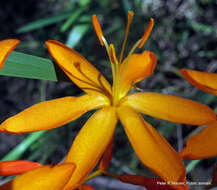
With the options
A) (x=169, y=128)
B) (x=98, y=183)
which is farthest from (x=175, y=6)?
(x=98, y=183)

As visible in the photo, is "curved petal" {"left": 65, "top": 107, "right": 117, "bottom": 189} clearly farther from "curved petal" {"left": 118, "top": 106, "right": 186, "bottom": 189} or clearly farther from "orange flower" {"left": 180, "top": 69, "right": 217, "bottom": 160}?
"orange flower" {"left": 180, "top": 69, "right": 217, "bottom": 160}

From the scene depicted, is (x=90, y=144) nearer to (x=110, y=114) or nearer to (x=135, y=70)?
(x=110, y=114)

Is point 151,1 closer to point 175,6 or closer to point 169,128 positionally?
point 175,6

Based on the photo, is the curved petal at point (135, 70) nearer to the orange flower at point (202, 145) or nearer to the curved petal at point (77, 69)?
the curved petal at point (77, 69)

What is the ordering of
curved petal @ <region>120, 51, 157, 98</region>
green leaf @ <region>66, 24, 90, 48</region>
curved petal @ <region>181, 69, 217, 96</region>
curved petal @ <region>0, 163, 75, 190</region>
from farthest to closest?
green leaf @ <region>66, 24, 90, 48</region>, curved petal @ <region>120, 51, 157, 98</region>, curved petal @ <region>181, 69, 217, 96</region>, curved petal @ <region>0, 163, 75, 190</region>

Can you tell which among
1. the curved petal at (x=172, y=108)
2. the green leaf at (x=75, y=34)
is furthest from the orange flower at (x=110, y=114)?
the green leaf at (x=75, y=34)

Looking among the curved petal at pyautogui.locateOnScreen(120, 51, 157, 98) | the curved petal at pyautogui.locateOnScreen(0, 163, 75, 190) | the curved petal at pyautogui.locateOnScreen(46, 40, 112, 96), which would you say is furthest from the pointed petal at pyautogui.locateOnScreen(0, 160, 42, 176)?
the curved petal at pyautogui.locateOnScreen(120, 51, 157, 98)
